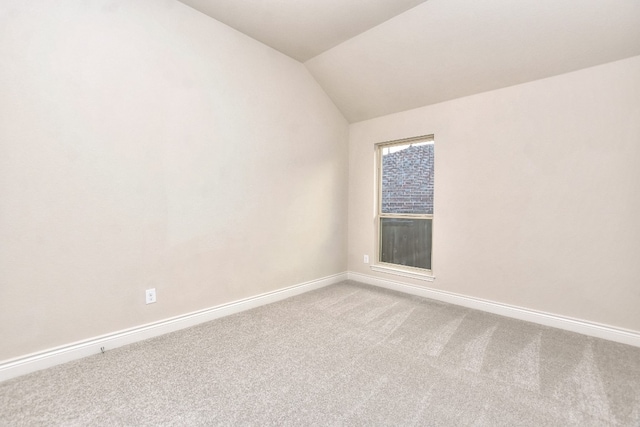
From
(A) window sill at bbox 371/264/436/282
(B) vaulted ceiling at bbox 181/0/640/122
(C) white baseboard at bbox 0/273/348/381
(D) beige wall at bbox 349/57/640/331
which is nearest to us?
(C) white baseboard at bbox 0/273/348/381

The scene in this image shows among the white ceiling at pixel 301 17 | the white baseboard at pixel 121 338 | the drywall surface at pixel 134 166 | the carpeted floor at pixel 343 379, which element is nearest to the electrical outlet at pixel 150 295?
the drywall surface at pixel 134 166

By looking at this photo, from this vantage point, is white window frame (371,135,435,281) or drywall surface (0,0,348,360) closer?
drywall surface (0,0,348,360)

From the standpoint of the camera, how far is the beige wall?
2.30 meters

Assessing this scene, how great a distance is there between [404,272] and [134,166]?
2.98 metres

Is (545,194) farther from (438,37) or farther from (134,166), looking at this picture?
(134,166)

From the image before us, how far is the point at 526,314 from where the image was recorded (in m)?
2.72

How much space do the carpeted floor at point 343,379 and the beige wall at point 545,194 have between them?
420 mm

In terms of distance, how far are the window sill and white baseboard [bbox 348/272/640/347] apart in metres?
0.11

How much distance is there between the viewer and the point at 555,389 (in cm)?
170

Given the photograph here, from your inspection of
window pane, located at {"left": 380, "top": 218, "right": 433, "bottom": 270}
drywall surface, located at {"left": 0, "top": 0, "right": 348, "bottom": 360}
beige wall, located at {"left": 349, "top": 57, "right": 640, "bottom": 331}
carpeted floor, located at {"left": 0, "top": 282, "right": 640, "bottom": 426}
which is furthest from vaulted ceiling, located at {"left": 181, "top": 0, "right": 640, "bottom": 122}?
carpeted floor, located at {"left": 0, "top": 282, "right": 640, "bottom": 426}

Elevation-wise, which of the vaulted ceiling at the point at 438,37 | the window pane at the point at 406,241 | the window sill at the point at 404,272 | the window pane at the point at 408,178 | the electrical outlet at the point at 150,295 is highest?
the vaulted ceiling at the point at 438,37

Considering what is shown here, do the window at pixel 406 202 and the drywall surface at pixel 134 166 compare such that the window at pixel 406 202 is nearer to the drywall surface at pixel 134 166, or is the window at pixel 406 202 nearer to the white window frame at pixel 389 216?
the white window frame at pixel 389 216

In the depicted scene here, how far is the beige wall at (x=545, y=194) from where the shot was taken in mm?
2305

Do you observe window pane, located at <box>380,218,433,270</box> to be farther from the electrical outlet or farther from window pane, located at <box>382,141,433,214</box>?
the electrical outlet
